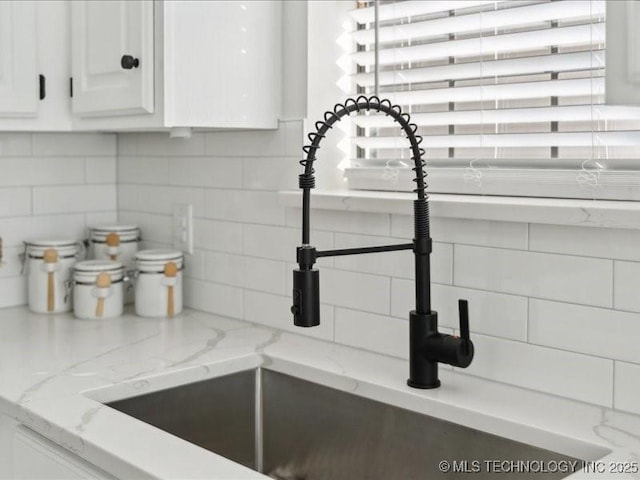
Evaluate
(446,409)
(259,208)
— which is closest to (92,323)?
(259,208)

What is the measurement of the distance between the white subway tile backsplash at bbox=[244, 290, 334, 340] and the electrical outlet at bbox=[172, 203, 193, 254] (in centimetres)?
27

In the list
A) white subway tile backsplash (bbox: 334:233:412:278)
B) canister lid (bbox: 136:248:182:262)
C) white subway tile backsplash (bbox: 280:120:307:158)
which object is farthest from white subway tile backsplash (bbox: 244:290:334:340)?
white subway tile backsplash (bbox: 280:120:307:158)

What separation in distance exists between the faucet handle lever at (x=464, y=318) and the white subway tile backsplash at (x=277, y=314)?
49 centimetres

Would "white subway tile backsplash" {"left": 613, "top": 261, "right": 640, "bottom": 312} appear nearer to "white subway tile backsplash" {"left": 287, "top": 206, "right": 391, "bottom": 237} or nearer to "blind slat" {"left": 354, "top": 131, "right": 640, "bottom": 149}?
"blind slat" {"left": 354, "top": 131, "right": 640, "bottom": 149}

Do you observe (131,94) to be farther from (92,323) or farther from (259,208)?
(92,323)

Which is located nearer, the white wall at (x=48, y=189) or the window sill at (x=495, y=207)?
the window sill at (x=495, y=207)

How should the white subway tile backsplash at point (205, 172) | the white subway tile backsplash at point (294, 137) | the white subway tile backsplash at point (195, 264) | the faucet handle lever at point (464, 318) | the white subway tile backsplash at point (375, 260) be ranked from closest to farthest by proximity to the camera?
the faucet handle lever at point (464, 318) < the white subway tile backsplash at point (375, 260) < the white subway tile backsplash at point (294, 137) < the white subway tile backsplash at point (205, 172) < the white subway tile backsplash at point (195, 264)

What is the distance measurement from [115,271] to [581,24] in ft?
4.43

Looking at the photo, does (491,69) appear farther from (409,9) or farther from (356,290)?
(356,290)

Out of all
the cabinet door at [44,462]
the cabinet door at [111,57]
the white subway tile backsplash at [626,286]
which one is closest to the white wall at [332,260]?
the white subway tile backsplash at [626,286]

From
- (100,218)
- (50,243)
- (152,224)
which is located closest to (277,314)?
(152,224)

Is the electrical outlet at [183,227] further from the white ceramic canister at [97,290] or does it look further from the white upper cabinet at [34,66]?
the white upper cabinet at [34,66]

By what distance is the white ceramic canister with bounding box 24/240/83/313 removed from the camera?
238 centimetres

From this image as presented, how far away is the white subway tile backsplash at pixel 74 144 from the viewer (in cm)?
253
